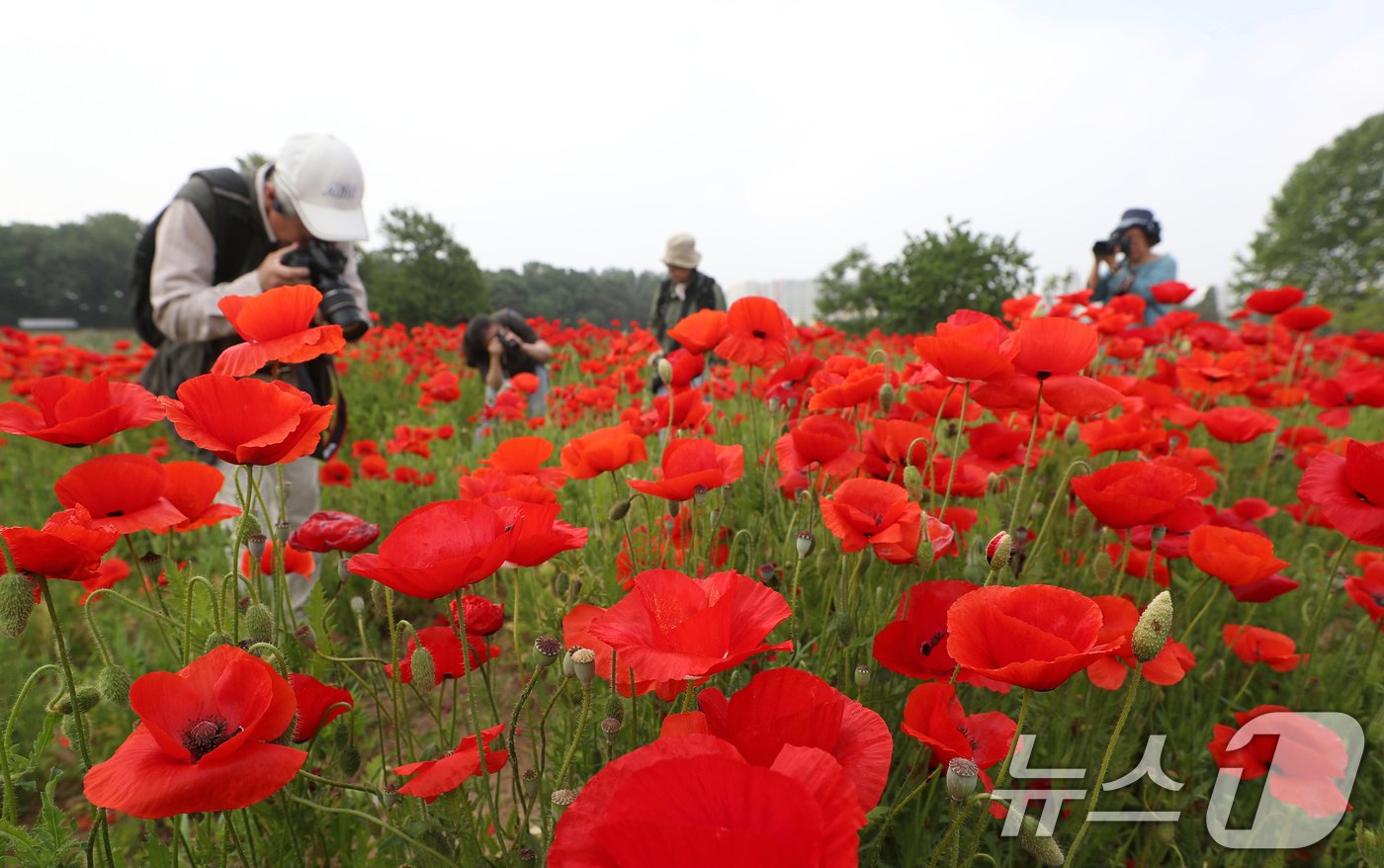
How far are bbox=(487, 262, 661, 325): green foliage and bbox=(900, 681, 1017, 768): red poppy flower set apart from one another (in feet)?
36.9

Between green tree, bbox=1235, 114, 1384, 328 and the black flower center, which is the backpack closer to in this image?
the black flower center

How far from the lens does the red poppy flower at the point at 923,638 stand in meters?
0.85

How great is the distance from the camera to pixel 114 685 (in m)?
0.78

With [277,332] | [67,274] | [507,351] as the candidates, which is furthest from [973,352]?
[67,274]

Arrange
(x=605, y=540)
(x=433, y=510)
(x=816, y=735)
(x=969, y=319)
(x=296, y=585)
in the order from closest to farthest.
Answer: (x=816, y=735) < (x=433, y=510) < (x=969, y=319) < (x=605, y=540) < (x=296, y=585)

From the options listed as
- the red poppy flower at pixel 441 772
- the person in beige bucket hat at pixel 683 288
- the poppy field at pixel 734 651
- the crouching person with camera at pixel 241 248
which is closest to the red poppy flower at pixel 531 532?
the poppy field at pixel 734 651

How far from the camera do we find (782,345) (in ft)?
5.67

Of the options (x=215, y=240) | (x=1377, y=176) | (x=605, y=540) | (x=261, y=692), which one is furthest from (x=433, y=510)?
(x=1377, y=176)

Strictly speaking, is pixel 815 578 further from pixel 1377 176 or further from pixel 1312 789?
pixel 1377 176

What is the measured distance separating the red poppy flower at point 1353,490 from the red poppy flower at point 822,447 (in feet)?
2.42

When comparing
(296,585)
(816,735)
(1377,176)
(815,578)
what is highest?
(1377,176)

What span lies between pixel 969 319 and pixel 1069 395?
0.22m

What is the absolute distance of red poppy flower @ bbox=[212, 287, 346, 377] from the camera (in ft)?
2.98

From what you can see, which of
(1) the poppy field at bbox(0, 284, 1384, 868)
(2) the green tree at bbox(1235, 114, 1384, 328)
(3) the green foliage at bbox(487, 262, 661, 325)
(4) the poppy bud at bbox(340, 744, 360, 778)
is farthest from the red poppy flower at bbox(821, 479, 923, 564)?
(2) the green tree at bbox(1235, 114, 1384, 328)
